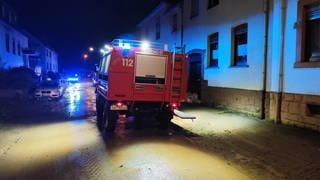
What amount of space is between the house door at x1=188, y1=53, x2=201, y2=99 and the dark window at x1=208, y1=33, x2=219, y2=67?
1.40 m

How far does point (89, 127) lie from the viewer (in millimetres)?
11578

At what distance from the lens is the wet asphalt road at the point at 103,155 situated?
20.1 ft

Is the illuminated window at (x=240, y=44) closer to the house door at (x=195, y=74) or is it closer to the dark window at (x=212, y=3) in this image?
the dark window at (x=212, y=3)

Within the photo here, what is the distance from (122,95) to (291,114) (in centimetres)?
576

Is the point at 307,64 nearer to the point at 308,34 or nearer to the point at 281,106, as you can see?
the point at 308,34

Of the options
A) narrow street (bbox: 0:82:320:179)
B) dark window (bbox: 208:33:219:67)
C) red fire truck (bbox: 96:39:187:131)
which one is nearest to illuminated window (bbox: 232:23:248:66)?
dark window (bbox: 208:33:219:67)

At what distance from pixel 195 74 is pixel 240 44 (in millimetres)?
5592

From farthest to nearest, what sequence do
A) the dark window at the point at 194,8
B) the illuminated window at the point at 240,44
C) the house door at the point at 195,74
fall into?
1. the dark window at the point at 194,8
2. the house door at the point at 195,74
3. the illuminated window at the point at 240,44

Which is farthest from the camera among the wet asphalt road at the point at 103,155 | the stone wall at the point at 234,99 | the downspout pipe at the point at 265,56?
the stone wall at the point at 234,99

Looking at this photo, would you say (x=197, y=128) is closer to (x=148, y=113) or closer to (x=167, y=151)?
(x=148, y=113)

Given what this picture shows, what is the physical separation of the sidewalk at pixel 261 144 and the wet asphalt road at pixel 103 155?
1.68 feet

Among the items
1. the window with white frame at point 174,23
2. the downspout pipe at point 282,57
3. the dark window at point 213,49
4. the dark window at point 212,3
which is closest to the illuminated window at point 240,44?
the dark window at point 213,49

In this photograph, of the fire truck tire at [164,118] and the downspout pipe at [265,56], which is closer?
the fire truck tire at [164,118]

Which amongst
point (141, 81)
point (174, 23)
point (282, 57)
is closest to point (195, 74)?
point (174, 23)
